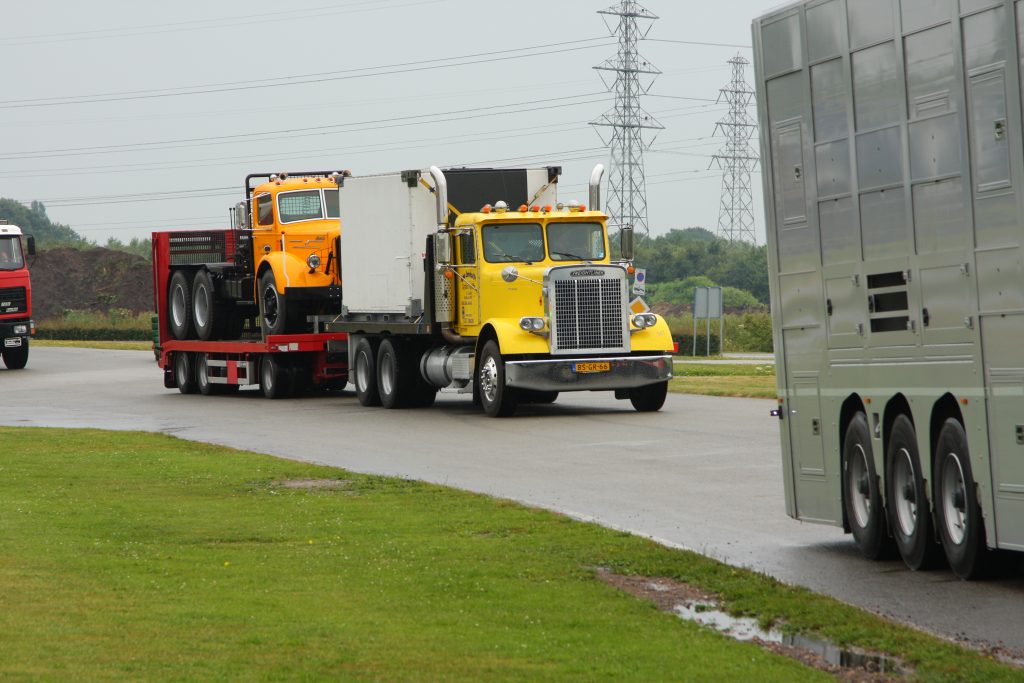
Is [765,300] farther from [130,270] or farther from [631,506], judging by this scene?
[631,506]

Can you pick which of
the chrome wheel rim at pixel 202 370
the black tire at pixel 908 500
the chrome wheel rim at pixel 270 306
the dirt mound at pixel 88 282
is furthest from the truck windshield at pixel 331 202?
the dirt mound at pixel 88 282

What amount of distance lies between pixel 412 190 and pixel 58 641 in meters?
20.1

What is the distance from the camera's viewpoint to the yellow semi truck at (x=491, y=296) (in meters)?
26.3

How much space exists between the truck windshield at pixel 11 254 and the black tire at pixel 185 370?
48.9ft

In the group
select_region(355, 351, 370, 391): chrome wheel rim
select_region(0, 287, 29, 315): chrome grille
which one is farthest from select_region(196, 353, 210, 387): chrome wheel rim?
select_region(0, 287, 29, 315): chrome grille

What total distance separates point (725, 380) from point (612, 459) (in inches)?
619

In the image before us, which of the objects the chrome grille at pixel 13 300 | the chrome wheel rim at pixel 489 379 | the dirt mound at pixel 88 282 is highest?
the dirt mound at pixel 88 282

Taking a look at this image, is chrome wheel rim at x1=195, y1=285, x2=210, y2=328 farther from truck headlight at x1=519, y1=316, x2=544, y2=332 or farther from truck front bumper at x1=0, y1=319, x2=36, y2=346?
truck front bumper at x1=0, y1=319, x2=36, y2=346

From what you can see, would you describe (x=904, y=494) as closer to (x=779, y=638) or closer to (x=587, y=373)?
(x=779, y=638)

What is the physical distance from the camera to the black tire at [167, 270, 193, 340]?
35.7 meters

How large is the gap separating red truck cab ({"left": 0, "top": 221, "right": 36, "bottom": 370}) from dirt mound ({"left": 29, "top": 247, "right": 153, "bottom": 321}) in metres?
52.6

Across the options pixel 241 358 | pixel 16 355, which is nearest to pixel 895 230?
pixel 241 358

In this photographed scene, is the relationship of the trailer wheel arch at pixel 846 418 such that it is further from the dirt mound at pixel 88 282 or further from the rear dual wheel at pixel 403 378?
the dirt mound at pixel 88 282

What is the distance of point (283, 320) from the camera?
3216 centimetres
